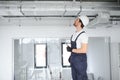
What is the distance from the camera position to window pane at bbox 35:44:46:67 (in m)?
8.88

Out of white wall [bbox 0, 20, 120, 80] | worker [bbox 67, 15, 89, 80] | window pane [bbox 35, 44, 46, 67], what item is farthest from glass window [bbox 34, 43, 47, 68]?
worker [bbox 67, 15, 89, 80]

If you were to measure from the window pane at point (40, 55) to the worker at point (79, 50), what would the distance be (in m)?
5.77

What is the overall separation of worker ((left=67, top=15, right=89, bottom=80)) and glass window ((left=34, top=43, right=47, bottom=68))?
5.77m

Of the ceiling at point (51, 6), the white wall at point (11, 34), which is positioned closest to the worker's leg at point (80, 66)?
the ceiling at point (51, 6)

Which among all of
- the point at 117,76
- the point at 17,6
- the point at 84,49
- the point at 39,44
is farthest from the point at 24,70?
the point at 84,49

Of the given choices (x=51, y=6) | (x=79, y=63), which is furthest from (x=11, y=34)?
(x=79, y=63)

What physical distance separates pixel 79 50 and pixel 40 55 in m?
5.98

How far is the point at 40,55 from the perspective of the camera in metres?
8.89

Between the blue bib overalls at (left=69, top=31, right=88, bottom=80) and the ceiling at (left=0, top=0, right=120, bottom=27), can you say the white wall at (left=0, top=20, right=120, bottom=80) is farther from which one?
the blue bib overalls at (left=69, top=31, right=88, bottom=80)

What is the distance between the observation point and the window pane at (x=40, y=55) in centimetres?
888

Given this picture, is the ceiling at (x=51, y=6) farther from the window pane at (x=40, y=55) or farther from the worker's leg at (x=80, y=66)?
the window pane at (x=40, y=55)

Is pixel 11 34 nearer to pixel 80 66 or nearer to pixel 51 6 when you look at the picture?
pixel 51 6

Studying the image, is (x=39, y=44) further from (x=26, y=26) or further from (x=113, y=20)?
(x=113, y=20)

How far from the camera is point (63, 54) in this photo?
895 cm
